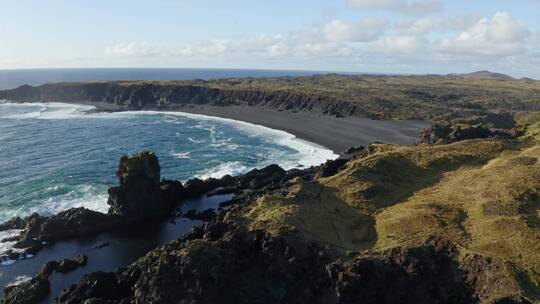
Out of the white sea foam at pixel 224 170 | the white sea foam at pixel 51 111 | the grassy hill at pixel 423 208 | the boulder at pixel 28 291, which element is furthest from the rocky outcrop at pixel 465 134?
the white sea foam at pixel 51 111

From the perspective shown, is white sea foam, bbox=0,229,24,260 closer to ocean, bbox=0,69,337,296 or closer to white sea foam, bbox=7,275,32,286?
ocean, bbox=0,69,337,296

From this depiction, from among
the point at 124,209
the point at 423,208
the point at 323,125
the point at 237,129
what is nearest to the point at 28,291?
the point at 124,209

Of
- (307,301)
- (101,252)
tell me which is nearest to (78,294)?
(101,252)

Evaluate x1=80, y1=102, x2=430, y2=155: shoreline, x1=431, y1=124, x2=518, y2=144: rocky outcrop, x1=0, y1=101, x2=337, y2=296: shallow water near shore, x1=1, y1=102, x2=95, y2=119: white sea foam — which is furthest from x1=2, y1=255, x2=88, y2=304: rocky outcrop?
x1=1, y1=102, x2=95, y2=119: white sea foam

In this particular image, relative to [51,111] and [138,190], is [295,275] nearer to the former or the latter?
[138,190]

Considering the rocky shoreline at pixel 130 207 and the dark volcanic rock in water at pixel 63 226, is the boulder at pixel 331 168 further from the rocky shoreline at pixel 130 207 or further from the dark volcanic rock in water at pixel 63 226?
the dark volcanic rock in water at pixel 63 226

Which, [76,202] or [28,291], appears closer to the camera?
[28,291]

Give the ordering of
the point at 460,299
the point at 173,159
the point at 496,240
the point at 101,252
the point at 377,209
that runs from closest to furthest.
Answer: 1. the point at 460,299
2. the point at 496,240
3. the point at 377,209
4. the point at 101,252
5. the point at 173,159

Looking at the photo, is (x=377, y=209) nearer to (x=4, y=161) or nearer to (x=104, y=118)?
(x=4, y=161)
